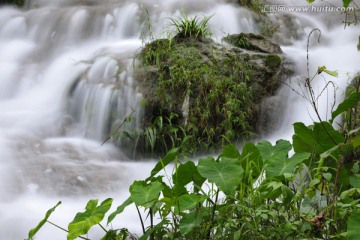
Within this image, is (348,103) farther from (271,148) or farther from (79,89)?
(79,89)

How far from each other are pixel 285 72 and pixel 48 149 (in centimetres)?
264

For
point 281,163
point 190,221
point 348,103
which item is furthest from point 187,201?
point 348,103

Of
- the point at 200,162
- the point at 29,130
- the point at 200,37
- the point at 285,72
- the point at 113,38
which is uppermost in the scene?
the point at 113,38

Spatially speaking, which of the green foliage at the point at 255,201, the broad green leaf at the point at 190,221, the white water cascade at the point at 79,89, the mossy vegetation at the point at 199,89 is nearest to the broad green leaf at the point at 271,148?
the green foliage at the point at 255,201

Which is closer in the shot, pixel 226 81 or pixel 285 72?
pixel 226 81

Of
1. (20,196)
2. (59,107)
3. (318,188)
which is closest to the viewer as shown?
(318,188)

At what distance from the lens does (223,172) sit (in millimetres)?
1694

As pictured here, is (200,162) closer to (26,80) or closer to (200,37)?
(200,37)

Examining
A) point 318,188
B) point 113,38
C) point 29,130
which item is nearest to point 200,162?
point 318,188

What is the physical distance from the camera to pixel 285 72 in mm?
5480

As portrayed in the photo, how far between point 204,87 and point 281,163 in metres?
3.03

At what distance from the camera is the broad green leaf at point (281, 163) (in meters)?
1.77

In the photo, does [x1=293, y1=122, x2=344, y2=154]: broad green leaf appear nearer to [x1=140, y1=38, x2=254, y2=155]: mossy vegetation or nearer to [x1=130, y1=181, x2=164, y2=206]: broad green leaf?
[x1=130, y1=181, x2=164, y2=206]: broad green leaf

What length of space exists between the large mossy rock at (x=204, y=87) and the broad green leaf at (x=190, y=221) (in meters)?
2.76
